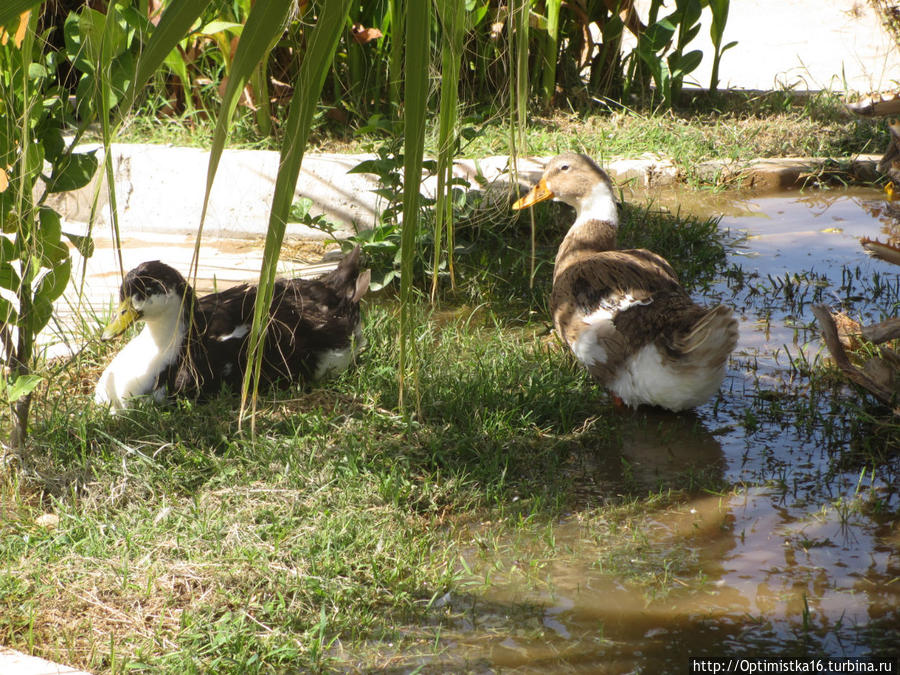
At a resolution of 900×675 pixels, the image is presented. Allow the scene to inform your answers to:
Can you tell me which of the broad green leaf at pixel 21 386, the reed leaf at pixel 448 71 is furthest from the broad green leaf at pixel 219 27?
the reed leaf at pixel 448 71

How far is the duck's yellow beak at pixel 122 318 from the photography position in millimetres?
3883

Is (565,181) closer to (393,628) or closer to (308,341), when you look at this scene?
(308,341)

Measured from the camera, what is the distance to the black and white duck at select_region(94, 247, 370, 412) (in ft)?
12.7

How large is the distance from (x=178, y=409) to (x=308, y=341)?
65 centimetres

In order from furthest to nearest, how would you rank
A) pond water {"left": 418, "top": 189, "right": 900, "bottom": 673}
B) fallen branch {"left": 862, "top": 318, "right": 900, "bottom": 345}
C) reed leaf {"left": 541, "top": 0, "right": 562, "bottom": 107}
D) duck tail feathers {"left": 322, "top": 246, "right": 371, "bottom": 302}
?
reed leaf {"left": 541, "top": 0, "right": 562, "bottom": 107} → duck tail feathers {"left": 322, "top": 246, "right": 371, "bottom": 302} → fallen branch {"left": 862, "top": 318, "right": 900, "bottom": 345} → pond water {"left": 418, "top": 189, "right": 900, "bottom": 673}

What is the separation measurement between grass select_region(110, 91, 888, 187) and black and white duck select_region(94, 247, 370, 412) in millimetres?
2601

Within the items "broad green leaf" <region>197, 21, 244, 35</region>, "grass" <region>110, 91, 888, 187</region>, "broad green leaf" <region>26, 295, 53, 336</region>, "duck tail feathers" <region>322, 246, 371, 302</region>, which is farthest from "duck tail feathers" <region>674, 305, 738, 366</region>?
"broad green leaf" <region>197, 21, 244, 35</region>

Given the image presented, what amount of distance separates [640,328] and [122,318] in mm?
2234

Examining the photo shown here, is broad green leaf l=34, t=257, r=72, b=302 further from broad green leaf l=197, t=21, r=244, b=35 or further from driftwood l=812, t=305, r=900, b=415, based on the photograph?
broad green leaf l=197, t=21, r=244, b=35

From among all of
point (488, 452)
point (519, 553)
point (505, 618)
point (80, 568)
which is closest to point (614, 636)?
point (505, 618)

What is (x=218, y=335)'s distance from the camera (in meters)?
4.01

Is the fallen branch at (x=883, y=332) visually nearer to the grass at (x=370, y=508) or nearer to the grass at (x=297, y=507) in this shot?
the grass at (x=370, y=508)

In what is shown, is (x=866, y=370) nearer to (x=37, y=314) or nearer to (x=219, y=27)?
(x=37, y=314)

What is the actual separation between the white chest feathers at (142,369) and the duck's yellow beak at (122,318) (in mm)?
88
